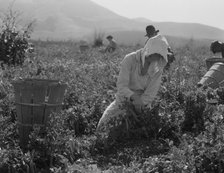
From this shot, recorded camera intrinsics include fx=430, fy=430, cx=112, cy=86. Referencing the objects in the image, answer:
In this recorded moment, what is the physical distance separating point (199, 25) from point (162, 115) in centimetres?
7908

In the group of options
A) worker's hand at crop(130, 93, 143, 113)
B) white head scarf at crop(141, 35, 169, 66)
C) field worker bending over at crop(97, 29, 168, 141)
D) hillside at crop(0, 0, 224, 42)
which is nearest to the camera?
white head scarf at crop(141, 35, 169, 66)

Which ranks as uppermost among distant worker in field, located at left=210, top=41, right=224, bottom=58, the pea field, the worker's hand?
distant worker in field, located at left=210, top=41, right=224, bottom=58

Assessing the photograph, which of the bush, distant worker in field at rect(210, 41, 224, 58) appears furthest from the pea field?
the bush

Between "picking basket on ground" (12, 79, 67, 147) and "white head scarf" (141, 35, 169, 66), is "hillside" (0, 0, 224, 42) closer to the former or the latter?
"white head scarf" (141, 35, 169, 66)

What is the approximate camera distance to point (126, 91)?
4.92 metres

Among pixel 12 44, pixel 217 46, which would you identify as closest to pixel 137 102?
pixel 217 46

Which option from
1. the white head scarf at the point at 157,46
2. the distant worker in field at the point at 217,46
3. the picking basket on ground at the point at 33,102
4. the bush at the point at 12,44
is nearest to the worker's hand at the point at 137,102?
the white head scarf at the point at 157,46

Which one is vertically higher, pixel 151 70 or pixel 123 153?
pixel 151 70

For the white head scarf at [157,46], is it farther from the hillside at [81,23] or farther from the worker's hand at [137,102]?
the hillside at [81,23]

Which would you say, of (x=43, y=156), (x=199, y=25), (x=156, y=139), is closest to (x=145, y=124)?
(x=156, y=139)

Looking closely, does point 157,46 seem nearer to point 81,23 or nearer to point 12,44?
point 12,44

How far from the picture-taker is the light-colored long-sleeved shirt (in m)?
4.95

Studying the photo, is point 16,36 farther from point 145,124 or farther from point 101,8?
point 101,8

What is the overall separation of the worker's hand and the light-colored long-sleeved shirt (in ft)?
0.16
